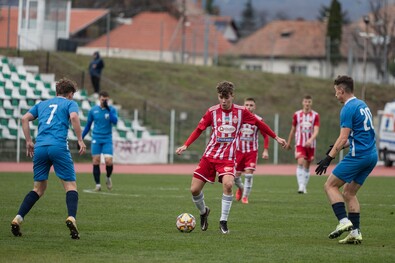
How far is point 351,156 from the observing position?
12375mm

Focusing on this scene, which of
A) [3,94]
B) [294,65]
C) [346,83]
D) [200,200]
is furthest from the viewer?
[294,65]

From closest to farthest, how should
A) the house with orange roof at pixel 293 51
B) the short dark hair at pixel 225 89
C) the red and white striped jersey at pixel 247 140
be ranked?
the short dark hair at pixel 225 89
the red and white striped jersey at pixel 247 140
the house with orange roof at pixel 293 51

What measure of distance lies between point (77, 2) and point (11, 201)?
71.3 meters

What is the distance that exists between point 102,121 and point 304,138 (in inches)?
186

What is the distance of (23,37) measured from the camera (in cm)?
4878

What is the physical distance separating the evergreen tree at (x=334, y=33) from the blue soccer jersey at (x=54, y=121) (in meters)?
47.1

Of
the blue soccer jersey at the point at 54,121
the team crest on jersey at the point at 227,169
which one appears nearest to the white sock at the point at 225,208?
the team crest on jersey at the point at 227,169

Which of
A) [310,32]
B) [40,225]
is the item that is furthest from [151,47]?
[40,225]

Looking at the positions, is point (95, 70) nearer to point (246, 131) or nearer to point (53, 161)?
point (246, 131)

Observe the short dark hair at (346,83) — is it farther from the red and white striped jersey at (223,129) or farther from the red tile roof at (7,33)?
the red tile roof at (7,33)

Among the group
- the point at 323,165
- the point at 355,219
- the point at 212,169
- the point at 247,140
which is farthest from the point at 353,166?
the point at 247,140

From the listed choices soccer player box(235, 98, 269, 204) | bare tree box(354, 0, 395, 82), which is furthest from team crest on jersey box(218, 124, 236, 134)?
bare tree box(354, 0, 395, 82)

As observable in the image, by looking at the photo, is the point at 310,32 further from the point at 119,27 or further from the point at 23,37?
the point at 23,37

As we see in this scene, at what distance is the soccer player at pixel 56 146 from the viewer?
1251 centimetres
